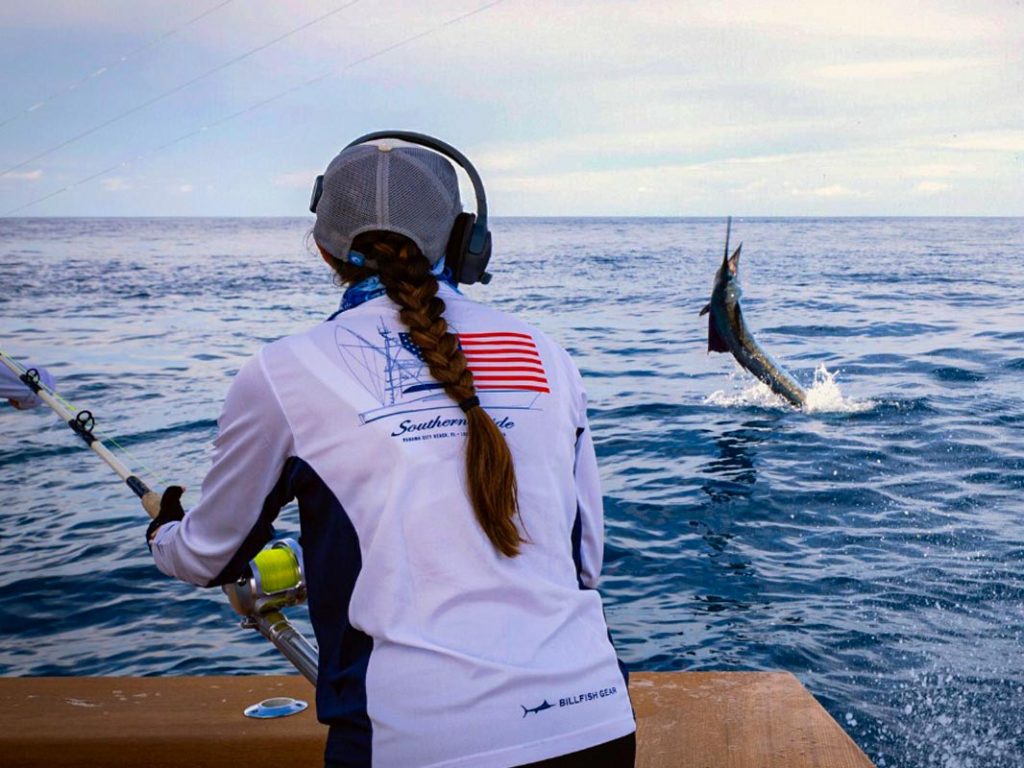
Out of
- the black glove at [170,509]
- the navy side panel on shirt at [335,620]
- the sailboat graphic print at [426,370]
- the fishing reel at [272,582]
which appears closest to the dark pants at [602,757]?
the navy side panel on shirt at [335,620]

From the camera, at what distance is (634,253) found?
→ 50.8 m

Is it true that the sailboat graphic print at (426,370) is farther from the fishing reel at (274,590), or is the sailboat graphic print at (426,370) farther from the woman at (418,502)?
the fishing reel at (274,590)

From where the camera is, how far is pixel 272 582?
→ 2078 mm

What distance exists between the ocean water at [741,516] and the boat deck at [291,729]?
5.09 feet

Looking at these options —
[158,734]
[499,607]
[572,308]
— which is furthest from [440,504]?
[572,308]

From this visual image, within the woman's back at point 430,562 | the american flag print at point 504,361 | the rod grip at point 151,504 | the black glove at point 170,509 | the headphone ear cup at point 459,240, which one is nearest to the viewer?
the woman's back at point 430,562

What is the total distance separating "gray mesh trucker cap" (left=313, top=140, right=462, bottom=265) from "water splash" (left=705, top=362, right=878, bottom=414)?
1038cm

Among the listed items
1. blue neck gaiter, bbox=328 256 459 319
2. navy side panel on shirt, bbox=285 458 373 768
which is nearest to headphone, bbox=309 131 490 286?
blue neck gaiter, bbox=328 256 459 319

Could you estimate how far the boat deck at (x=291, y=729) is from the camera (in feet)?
8.81

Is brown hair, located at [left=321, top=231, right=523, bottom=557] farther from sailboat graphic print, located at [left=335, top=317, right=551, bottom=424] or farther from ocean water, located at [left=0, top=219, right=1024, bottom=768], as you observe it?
ocean water, located at [left=0, top=219, right=1024, bottom=768]

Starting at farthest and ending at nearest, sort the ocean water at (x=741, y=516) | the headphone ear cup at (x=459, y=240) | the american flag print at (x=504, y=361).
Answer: the ocean water at (x=741, y=516), the headphone ear cup at (x=459, y=240), the american flag print at (x=504, y=361)

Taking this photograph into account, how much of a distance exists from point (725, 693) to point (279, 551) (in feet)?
4.55

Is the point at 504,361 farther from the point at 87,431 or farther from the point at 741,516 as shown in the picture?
the point at 741,516

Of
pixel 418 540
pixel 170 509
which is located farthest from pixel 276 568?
pixel 418 540
